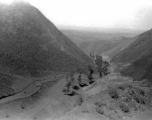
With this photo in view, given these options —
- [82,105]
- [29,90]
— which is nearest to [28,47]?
[29,90]

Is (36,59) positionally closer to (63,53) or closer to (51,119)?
(63,53)

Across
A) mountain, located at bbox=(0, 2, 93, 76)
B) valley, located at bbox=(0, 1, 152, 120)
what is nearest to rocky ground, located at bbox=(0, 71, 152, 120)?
valley, located at bbox=(0, 1, 152, 120)

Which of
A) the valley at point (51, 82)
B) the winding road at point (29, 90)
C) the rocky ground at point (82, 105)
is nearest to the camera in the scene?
the rocky ground at point (82, 105)

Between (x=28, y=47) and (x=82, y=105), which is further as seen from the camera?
(x=28, y=47)

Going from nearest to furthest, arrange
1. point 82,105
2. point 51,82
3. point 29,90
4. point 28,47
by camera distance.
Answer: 1. point 82,105
2. point 29,90
3. point 51,82
4. point 28,47

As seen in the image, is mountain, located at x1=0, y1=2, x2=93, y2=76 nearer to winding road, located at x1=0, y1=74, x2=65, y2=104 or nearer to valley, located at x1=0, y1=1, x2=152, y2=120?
valley, located at x1=0, y1=1, x2=152, y2=120

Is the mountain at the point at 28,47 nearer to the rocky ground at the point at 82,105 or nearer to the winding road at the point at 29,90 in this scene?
the winding road at the point at 29,90

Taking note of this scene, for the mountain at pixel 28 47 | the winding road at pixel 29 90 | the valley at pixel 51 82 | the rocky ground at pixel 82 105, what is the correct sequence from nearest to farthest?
the rocky ground at pixel 82 105
the valley at pixel 51 82
the winding road at pixel 29 90
the mountain at pixel 28 47

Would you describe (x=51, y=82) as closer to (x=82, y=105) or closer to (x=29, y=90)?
(x=29, y=90)

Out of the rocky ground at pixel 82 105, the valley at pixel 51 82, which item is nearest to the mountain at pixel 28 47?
the valley at pixel 51 82
